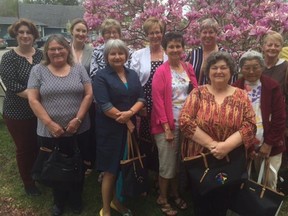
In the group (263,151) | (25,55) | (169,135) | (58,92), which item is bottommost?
(263,151)

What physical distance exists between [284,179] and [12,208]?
11.2 ft

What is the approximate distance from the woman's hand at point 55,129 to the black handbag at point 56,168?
14 cm

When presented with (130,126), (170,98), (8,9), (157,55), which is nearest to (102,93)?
(130,126)

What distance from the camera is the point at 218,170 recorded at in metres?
2.79

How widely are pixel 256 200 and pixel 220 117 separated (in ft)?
2.76

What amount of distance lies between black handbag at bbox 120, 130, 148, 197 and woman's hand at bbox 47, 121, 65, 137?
68 centimetres

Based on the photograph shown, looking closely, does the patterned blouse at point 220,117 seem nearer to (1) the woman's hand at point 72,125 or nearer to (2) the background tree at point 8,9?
(1) the woman's hand at point 72,125

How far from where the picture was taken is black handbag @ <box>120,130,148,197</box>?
319cm

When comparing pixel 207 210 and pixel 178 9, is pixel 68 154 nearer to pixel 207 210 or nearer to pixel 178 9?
pixel 207 210

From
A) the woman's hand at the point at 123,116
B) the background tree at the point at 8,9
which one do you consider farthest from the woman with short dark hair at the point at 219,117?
the background tree at the point at 8,9

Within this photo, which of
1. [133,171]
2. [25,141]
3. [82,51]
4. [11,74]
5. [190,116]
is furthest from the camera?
Result: [82,51]

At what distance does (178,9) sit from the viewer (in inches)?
177

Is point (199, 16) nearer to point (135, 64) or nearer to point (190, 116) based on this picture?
point (135, 64)

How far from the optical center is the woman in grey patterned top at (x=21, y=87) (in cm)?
351
